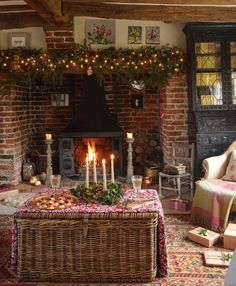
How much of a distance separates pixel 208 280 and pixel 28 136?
4.40 m

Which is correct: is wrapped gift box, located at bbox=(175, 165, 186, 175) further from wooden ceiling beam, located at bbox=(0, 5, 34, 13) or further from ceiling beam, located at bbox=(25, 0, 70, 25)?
wooden ceiling beam, located at bbox=(0, 5, 34, 13)

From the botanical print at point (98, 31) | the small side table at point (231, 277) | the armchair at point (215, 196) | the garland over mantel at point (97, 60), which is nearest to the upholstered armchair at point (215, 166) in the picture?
the armchair at point (215, 196)

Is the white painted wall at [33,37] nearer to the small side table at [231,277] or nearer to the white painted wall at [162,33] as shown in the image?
the white painted wall at [162,33]

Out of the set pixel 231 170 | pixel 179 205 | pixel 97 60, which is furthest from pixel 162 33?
pixel 179 205

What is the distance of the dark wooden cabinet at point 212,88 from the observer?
516cm

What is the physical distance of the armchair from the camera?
12.8ft

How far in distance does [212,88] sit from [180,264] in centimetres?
281

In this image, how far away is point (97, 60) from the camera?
17.2 ft

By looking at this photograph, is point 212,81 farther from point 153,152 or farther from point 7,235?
point 7,235

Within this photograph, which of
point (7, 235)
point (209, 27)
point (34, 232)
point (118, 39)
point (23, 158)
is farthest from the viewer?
point (23, 158)

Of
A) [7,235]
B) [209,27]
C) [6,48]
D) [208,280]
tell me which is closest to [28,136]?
[6,48]

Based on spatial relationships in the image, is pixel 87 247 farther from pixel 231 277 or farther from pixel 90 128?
pixel 90 128

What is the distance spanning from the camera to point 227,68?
5.17m

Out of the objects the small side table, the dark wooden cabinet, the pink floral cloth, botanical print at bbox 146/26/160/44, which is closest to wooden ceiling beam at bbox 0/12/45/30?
botanical print at bbox 146/26/160/44
